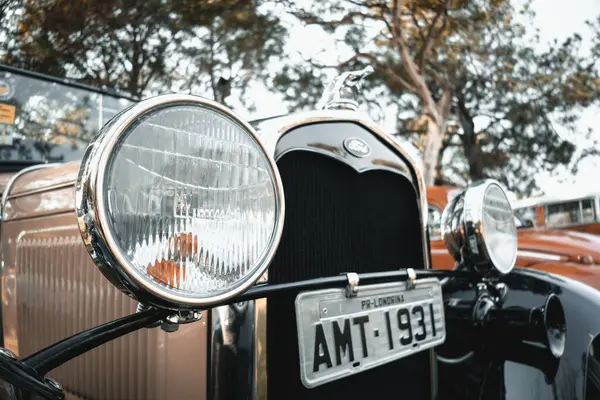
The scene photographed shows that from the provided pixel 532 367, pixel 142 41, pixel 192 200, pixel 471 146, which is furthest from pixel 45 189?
pixel 471 146

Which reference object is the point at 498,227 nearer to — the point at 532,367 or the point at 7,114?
the point at 532,367

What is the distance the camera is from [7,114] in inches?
79.4

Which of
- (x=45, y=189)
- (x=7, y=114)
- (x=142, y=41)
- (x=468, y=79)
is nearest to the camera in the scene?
(x=45, y=189)

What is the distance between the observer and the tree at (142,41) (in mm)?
3975

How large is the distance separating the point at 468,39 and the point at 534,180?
5684mm

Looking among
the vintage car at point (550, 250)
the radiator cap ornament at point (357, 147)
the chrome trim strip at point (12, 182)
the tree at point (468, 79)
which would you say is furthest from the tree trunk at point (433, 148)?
the chrome trim strip at point (12, 182)

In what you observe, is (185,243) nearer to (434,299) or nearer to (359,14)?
(434,299)

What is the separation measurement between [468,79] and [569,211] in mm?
7315

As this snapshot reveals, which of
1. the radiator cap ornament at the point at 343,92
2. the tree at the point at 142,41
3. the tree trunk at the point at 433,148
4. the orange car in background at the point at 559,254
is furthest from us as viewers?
the tree trunk at the point at 433,148

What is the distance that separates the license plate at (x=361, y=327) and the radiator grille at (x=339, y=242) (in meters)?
0.14

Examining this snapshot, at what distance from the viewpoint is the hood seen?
11.1 ft

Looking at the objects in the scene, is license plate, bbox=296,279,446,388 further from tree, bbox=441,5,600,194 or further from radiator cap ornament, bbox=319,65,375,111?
tree, bbox=441,5,600,194

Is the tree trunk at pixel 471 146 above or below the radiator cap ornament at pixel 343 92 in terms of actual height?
above

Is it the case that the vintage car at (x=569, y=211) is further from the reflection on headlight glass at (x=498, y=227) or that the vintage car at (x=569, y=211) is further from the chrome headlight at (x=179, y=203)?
the chrome headlight at (x=179, y=203)
